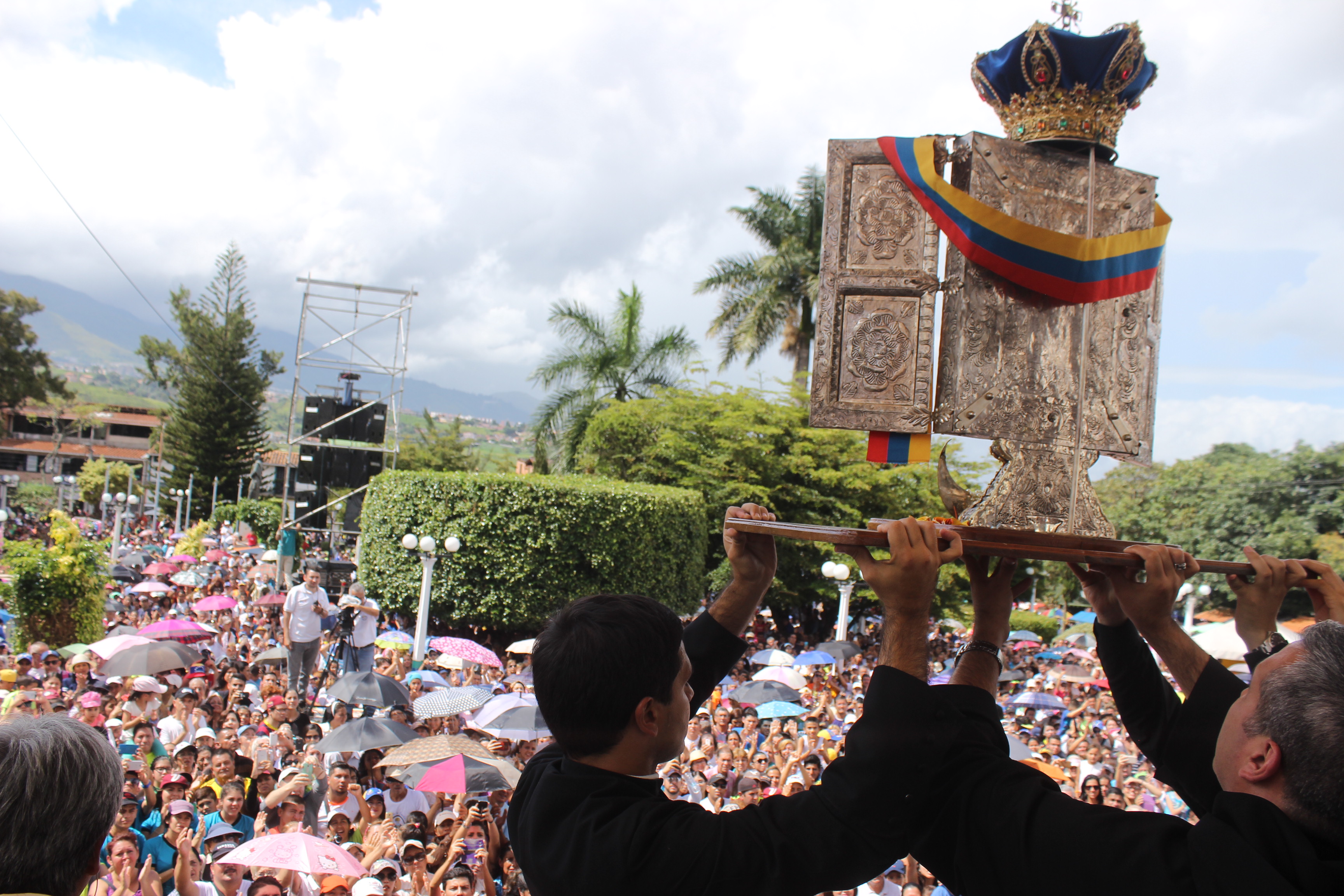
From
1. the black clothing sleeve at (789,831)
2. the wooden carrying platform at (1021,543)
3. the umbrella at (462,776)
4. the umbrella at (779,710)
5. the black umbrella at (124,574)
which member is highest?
the wooden carrying platform at (1021,543)

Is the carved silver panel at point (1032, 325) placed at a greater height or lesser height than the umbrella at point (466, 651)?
greater

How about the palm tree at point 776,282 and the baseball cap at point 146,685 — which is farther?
the palm tree at point 776,282

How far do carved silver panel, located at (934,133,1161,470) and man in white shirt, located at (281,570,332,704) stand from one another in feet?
31.9

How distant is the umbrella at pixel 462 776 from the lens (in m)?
6.48

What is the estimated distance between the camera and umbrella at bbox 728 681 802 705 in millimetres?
11492

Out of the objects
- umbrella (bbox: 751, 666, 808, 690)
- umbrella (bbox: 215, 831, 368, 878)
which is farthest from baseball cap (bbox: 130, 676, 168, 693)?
umbrella (bbox: 751, 666, 808, 690)

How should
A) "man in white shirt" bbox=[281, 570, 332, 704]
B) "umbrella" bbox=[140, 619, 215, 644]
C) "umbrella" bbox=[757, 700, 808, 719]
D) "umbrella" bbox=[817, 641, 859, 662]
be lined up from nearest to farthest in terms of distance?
"umbrella" bbox=[757, 700, 808, 719] → "man in white shirt" bbox=[281, 570, 332, 704] → "umbrella" bbox=[140, 619, 215, 644] → "umbrella" bbox=[817, 641, 859, 662]

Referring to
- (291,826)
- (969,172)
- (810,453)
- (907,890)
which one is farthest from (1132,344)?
(810,453)

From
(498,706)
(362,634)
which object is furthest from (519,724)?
(362,634)

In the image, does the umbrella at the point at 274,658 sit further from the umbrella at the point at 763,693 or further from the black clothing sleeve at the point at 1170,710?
the black clothing sleeve at the point at 1170,710

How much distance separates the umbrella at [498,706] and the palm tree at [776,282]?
18.4 metres

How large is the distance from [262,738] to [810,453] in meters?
16.1

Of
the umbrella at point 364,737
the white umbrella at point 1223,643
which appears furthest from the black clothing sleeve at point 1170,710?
the white umbrella at point 1223,643

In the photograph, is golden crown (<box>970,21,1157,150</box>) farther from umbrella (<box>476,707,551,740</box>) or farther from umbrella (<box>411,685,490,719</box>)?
umbrella (<box>411,685,490,719</box>)
